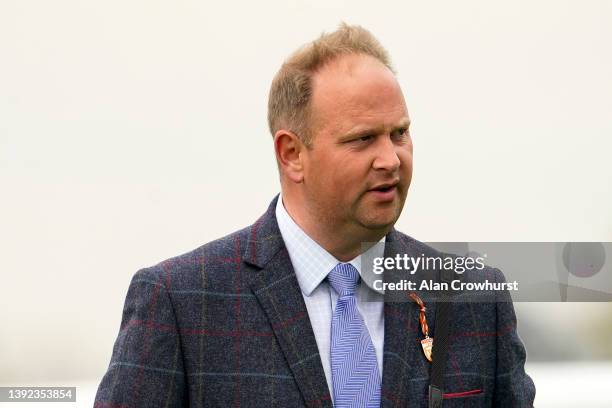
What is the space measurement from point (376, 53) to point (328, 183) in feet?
0.82

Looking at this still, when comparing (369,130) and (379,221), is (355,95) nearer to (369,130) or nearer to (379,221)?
(369,130)

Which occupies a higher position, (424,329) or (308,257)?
(308,257)

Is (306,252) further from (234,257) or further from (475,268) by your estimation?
(475,268)

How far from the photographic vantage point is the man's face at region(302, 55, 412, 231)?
5.50 feet

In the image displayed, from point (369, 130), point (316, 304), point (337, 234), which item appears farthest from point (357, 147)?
point (316, 304)

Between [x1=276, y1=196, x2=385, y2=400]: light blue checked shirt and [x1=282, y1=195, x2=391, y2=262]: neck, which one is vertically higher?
[x1=282, y1=195, x2=391, y2=262]: neck

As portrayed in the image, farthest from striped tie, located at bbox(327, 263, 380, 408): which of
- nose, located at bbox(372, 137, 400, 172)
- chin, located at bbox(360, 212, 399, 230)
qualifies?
nose, located at bbox(372, 137, 400, 172)

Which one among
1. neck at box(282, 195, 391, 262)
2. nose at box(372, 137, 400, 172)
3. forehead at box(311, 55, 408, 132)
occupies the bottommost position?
neck at box(282, 195, 391, 262)

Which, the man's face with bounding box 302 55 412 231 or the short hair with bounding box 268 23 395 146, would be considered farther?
the short hair with bounding box 268 23 395 146

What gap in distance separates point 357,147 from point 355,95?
92mm

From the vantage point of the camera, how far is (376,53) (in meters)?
1.81

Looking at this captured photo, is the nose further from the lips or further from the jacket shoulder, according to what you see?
the jacket shoulder

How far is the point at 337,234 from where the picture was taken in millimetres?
1771

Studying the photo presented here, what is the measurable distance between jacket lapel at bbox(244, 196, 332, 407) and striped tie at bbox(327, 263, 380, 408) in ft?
0.11
